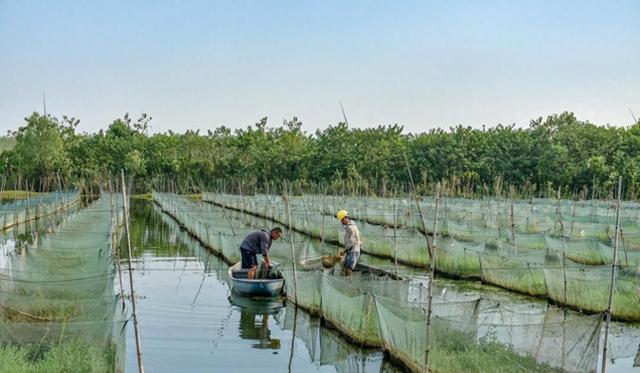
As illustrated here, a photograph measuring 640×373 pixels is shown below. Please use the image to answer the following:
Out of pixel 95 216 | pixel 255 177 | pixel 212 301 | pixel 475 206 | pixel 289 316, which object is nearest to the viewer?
pixel 289 316

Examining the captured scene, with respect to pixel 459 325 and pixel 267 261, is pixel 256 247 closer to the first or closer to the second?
pixel 267 261

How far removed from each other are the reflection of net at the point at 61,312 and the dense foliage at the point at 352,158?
23.8 m

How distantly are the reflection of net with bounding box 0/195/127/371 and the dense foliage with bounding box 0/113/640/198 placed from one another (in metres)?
23.8

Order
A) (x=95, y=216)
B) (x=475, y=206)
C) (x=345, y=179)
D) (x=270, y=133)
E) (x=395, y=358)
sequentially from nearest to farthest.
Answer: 1. (x=395, y=358)
2. (x=95, y=216)
3. (x=475, y=206)
4. (x=345, y=179)
5. (x=270, y=133)

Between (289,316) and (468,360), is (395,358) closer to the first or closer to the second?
(468,360)

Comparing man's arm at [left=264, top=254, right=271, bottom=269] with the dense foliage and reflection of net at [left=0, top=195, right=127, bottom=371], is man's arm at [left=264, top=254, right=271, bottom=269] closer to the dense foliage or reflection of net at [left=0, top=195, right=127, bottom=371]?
reflection of net at [left=0, top=195, right=127, bottom=371]

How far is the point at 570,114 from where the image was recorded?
50.0 metres

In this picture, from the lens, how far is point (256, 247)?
12.5m

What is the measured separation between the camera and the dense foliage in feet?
127

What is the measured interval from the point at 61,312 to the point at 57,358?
2145mm

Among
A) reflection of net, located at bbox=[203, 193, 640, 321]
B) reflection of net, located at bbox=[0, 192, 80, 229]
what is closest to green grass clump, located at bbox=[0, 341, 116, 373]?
reflection of net, located at bbox=[203, 193, 640, 321]

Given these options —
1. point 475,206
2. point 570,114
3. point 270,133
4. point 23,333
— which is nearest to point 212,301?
point 23,333

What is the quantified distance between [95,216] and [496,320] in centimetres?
1787

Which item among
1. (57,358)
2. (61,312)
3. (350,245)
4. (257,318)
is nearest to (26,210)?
(257,318)
